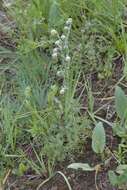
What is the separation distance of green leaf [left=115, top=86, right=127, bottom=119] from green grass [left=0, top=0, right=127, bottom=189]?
0.12 m

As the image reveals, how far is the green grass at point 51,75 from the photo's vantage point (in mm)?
1680

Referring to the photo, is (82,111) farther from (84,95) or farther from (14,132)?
(14,132)

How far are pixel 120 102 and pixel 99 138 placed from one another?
0.14m

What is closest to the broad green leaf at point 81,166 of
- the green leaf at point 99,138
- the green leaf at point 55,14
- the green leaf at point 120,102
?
the green leaf at point 99,138

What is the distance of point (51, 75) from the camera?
1995 millimetres

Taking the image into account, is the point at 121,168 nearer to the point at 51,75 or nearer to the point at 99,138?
the point at 99,138

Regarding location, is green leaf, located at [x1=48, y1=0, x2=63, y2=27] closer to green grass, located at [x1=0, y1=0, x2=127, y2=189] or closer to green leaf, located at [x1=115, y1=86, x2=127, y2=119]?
green grass, located at [x1=0, y1=0, x2=127, y2=189]

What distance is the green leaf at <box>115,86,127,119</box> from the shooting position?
1.67m

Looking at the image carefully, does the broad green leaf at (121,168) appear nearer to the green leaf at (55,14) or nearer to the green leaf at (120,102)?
the green leaf at (120,102)

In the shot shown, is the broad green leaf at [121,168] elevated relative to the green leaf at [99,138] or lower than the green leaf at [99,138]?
lower

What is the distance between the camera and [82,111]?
185cm

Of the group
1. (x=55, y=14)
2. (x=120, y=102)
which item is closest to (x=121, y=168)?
(x=120, y=102)

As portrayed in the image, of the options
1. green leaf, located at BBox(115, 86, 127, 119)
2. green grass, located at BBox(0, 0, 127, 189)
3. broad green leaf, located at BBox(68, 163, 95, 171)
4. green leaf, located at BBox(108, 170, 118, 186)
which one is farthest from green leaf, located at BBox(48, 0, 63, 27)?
green leaf, located at BBox(108, 170, 118, 186)

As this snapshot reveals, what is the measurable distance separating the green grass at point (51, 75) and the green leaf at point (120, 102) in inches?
4.5
